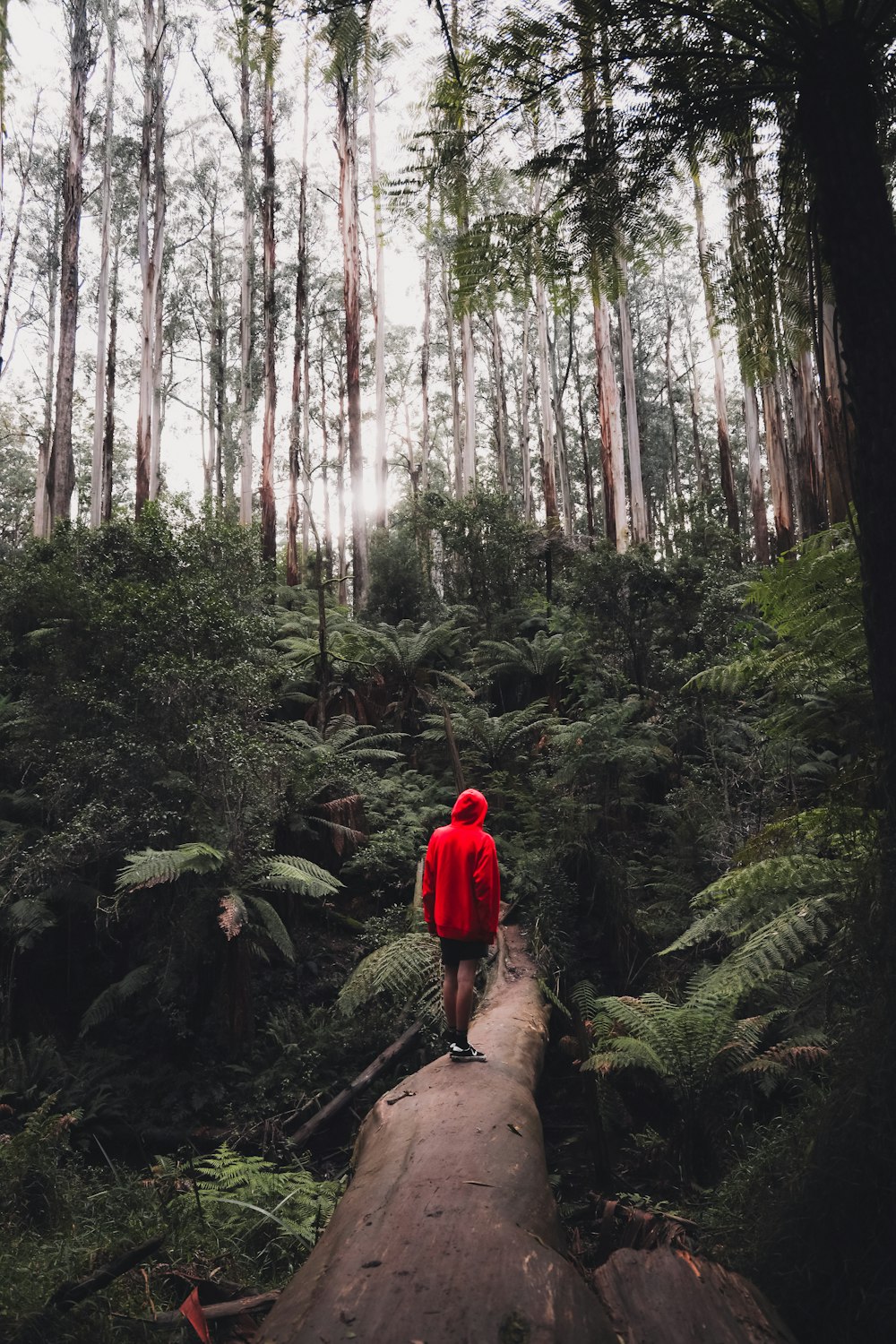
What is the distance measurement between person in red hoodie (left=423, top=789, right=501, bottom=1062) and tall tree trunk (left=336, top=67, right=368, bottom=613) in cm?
1380

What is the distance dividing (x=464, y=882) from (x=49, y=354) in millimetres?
39044

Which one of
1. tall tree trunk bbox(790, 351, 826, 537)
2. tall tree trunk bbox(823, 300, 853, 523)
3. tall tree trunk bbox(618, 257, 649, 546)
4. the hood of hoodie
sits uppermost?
tall tree trunk bbox(618, 257, 649, 546)

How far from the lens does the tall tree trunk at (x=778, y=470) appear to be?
14691 mm

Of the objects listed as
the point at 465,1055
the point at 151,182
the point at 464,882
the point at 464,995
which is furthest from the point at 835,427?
the point at 151,182

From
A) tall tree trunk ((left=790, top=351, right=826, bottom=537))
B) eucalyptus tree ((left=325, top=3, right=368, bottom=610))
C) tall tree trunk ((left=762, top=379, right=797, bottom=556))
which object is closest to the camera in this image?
tall tree trunk ((left=790, top=351, right=826, bottom=537))

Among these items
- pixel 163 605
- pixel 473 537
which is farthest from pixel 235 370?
pixel 163 605

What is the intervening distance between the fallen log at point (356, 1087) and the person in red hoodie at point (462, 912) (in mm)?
1834

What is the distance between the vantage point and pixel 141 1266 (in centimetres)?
329

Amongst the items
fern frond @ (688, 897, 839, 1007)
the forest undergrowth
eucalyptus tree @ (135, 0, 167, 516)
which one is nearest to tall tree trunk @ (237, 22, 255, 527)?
eucalyptus tree @ (135, 0, 167, 516)

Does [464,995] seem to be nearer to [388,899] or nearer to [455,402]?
[388,899]

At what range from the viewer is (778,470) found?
→ 1571cm

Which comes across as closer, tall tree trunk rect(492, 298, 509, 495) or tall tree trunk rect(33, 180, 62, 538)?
tall tree trunk rect(33, 180, 62, 538)

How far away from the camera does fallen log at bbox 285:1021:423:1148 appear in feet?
18.1

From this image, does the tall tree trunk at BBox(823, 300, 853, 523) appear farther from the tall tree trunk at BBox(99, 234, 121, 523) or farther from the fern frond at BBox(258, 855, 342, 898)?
the tall tree trunk at BBox(99, 234, 121, 523)
